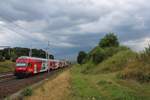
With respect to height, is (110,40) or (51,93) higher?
(110,40)

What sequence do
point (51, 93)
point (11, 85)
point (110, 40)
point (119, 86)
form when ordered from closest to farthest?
1. point (51, 93)
2. point (119, 86)
3. point (11, 85)
4. point (110, 40)

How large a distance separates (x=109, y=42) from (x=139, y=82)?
44.2 metres

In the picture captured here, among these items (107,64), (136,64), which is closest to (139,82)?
(136,64)

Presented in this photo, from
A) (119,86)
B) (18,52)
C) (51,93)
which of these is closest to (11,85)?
(51,93)

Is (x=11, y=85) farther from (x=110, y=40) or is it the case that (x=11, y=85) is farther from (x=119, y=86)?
(x=110, y=40)

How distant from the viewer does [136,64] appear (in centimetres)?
2962

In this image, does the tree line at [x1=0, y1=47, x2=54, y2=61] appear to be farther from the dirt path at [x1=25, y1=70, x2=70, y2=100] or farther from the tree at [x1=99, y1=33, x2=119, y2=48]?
the dirt path at [x1=25, y1=70, x2=70, y2=100]

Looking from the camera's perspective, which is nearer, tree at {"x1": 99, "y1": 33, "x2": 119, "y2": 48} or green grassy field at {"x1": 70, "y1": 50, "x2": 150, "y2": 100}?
green grassy field at {"x1": 70, "y1": 50, "x2": 150, "y2": 100}

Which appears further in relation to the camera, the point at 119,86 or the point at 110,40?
the point at 110,40

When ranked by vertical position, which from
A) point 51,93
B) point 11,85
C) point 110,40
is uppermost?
point 110,40

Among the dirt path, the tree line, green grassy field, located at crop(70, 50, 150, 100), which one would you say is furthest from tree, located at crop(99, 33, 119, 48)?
the tree line

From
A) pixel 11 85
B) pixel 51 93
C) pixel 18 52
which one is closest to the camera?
pixel 51 93

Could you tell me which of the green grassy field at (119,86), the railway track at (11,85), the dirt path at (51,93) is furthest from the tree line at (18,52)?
the dirt path at (51,93)

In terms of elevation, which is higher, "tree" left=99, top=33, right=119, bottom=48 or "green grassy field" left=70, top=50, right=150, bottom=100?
"tree" left=99, top=33, right=119, bottom=48
